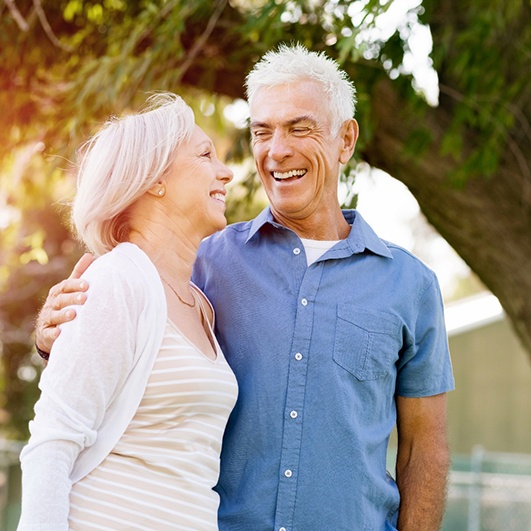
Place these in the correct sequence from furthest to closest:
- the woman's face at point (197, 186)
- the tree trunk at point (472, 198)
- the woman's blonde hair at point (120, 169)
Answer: the tree trunk at point (472, 198), the woman's face at point (197, 186), the woman's blonde hair at point (120, 169)

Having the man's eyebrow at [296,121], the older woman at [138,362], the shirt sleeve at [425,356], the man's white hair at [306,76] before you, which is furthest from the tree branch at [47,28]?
the shirt sleeve at [425,356]

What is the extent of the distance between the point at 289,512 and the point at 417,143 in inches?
115

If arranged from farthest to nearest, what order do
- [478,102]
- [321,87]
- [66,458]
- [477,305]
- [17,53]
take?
[477,305], [17,53], [478,102], [321,87], [66,458]

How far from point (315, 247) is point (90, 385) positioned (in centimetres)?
111

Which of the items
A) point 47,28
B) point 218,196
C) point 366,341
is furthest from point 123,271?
point 47,28

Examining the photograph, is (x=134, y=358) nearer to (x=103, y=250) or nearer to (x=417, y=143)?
(x=103, y=250)

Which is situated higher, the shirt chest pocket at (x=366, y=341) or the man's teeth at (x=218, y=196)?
the man's teeth at (x=218, y=196)

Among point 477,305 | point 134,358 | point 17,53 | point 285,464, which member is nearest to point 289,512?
point 285,464

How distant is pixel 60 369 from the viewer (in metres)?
2.39

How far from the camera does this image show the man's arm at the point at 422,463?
3.21 meters

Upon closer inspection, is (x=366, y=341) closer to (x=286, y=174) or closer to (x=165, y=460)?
(x=286, y=174)

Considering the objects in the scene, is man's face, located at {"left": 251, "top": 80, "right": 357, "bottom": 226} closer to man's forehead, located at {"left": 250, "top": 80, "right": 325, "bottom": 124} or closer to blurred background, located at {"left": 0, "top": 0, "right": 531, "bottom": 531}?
man's forehead, located at {"left": 250, "top": 80, "right": 325, "bottom": 124}

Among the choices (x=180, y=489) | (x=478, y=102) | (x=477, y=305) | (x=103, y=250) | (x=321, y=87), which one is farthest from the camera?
(x=477, y=305)

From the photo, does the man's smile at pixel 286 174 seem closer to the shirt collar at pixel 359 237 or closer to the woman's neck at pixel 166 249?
the shirt collar at pixel 359 237
